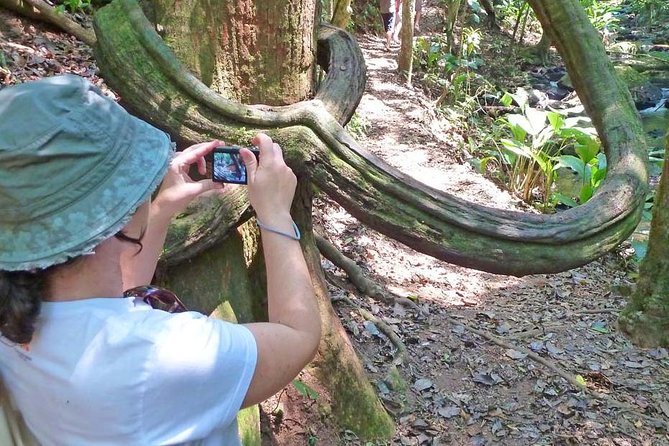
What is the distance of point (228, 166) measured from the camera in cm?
141

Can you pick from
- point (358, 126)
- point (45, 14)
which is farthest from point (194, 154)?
point (358, 126)

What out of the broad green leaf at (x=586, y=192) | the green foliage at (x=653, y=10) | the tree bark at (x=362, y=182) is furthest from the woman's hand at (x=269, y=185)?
the green foliage at (x=653, y=10)

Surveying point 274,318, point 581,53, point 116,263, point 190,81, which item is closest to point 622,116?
point 581,53

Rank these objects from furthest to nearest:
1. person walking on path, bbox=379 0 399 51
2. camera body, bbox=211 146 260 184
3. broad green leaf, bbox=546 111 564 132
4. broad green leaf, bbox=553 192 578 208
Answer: person walking on path, bbox=379 0 399 51
broad green leaf, bbox=546 111 564 132
broad green leaf, bbox=553 192 578 208
camera body, bbox=211 146 260 184

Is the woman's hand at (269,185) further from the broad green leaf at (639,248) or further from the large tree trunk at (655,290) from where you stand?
the broad green leaf at (639,248)

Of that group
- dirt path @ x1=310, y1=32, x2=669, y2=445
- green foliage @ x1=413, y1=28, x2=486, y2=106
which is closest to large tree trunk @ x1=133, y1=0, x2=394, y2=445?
dirt path @ x1=310, y1=32, x2=669, y2=445

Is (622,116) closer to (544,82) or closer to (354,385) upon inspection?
(354,385)

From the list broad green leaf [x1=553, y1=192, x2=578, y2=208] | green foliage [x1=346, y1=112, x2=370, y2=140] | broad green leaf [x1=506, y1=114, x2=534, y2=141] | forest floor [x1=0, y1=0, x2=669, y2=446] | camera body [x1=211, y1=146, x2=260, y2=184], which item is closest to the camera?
camera body [x1=211, y1=146, x2=260, y2=184]

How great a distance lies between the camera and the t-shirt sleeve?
0.99 meters

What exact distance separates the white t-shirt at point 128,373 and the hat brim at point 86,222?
0.10 metres

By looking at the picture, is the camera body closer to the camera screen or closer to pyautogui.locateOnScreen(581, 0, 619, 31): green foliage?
the camera screen

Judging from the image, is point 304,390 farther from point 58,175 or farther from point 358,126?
point 358,126

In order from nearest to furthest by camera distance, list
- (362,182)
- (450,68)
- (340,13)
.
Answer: (362,182), (340,13), (450,68)

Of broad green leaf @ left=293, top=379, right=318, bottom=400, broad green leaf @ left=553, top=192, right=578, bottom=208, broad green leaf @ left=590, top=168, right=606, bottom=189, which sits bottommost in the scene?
broad green leaf @ left=553, top=192, right=578, bottom=208
